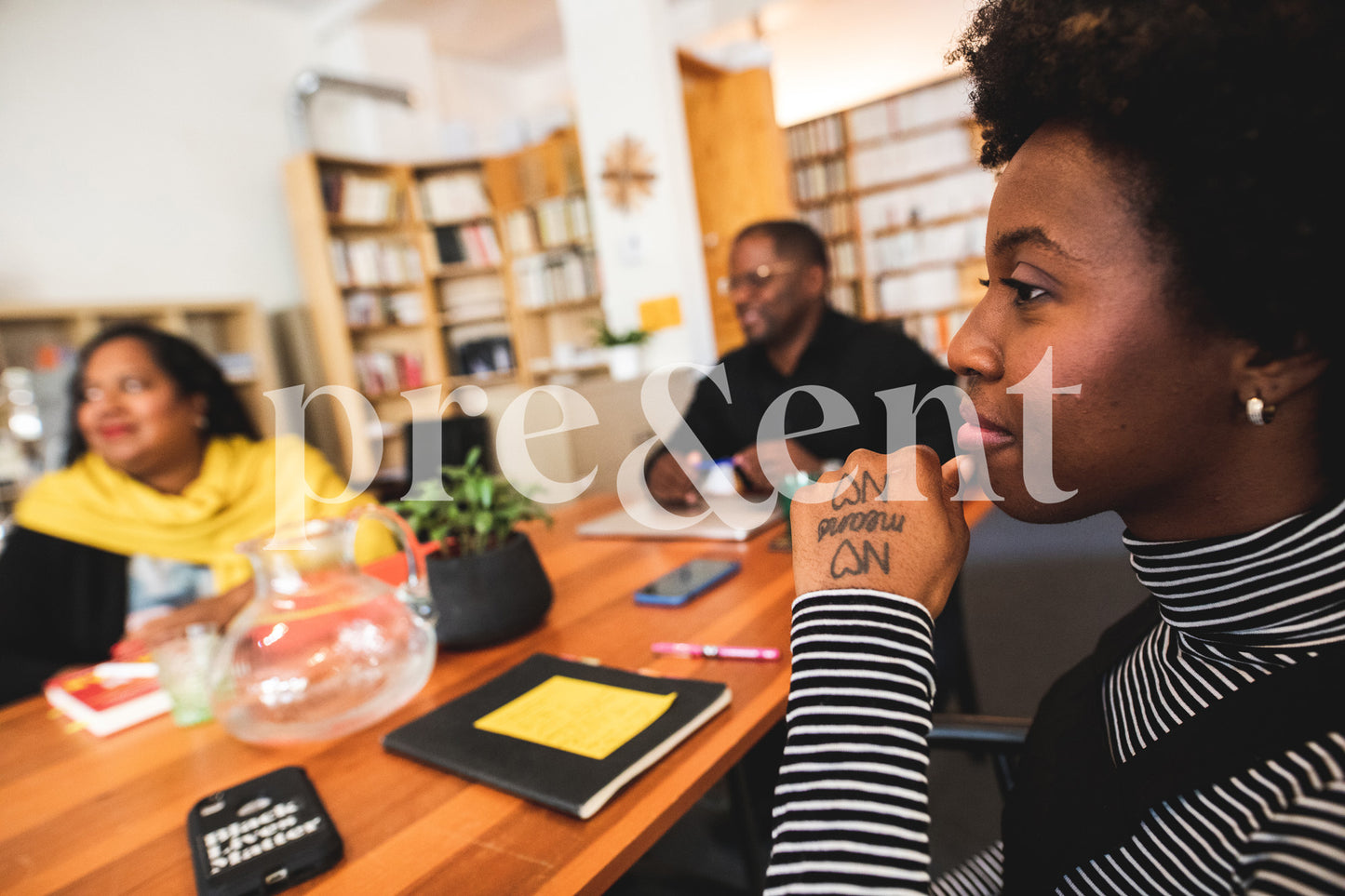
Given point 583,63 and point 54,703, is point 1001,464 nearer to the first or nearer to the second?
point 54,703

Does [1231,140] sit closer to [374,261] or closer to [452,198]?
[374,261]

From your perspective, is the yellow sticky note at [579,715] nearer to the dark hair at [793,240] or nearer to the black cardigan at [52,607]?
the black cardigan at [52,607]

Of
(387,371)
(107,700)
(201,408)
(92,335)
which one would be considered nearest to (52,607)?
(201,408)

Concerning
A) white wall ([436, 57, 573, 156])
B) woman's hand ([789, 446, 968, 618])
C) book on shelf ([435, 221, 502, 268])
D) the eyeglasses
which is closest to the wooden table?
woman's hand ([789, 446, 968, 618])

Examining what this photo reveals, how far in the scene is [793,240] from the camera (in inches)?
85.6

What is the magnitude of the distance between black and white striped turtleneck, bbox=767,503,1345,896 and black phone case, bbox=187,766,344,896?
0.40m

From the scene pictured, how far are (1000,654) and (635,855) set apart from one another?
1.89m

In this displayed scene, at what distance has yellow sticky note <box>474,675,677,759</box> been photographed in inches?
28.3

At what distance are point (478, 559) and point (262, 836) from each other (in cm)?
41

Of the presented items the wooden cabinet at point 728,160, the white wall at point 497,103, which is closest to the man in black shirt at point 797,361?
the wooden cabinet at point 728,160

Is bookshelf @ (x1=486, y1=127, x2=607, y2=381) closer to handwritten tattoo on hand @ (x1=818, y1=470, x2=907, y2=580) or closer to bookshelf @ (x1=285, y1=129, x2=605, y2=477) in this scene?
bookshelf @ (x1=285, y1=129, x2=605, y2=477)

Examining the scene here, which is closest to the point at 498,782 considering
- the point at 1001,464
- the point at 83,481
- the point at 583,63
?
the point at 1001,464

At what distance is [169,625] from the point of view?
4.02 ft

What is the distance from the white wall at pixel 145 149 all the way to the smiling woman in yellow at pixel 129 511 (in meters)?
2.06
